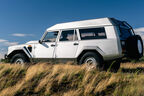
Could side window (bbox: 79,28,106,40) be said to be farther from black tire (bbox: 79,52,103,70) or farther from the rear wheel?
the rear wheel

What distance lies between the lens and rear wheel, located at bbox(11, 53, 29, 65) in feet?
24.3

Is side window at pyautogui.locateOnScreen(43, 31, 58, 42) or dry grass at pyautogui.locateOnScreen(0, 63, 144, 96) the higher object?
side window at pyautogui.locateOnScreen(43, 31, 58, 42)

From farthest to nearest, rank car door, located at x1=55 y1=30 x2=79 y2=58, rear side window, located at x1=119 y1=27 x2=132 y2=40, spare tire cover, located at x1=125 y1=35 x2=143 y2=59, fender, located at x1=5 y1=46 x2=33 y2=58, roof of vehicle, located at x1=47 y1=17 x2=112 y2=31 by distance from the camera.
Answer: fender, located at x1=5 y1=46 x2=33 y2=58
car door, located at x1=55 y1=30 x2=79 y2=58
roof of vehicle, located at x1=47 y1=17 x2=112 y2=31
rear side window, located at x1=119 y1=27 x2=132 y2=40
spare tire cover, located at x1=125 y1=35 x2=143 y2=59

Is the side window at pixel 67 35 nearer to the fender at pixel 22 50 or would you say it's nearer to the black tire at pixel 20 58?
the fender at pixel 22 50

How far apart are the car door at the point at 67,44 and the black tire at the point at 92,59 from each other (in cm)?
46

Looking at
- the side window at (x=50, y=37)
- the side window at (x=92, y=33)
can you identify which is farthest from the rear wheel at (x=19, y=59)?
the side window at (x=92, y=33)

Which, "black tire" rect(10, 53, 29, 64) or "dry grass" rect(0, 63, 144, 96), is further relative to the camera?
"black tire" rect(10, 53, 29, 64)

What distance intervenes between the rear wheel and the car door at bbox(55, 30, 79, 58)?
1.64 m

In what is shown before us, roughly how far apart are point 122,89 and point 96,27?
9.51 feet

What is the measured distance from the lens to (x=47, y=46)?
22.8 ft

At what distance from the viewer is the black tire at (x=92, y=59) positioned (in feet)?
19.1

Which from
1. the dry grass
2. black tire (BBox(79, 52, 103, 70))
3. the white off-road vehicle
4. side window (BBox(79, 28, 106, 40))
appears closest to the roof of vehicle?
the white off-road vehicle

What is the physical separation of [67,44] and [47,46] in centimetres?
98

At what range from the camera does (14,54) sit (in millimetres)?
7926
